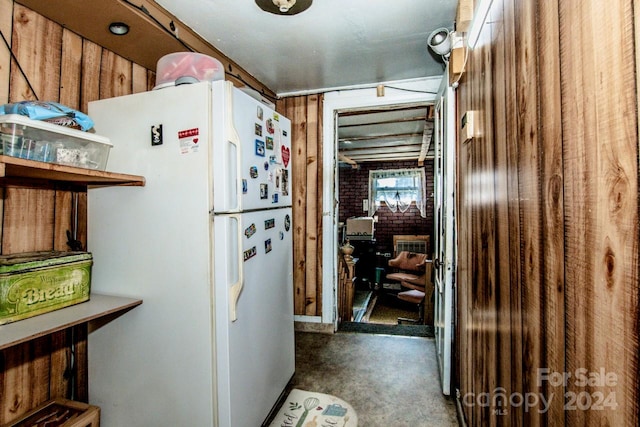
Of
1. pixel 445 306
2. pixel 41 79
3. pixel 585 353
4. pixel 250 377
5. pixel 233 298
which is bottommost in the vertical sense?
pixel 250 377

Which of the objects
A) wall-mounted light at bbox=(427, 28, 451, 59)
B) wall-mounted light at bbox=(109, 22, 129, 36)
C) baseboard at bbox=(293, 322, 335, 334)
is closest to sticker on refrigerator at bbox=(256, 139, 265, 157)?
wall-mounted light at bbox=(109, 22, 129, 36)

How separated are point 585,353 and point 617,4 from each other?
0.59m

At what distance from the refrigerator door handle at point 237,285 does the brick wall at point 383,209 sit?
591 cm

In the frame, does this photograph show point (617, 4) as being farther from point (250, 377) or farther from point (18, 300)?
point (18, 300)

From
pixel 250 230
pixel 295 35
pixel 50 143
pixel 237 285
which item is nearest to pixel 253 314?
pixel 237 285

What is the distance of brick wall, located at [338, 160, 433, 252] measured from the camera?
7.17 meters

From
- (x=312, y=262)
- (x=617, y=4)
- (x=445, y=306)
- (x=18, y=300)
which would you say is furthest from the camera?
(x=312, y=262)

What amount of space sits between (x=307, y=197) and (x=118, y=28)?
202cm

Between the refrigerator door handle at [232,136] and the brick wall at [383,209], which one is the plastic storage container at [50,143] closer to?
the refrigerator door handle at [232,136]

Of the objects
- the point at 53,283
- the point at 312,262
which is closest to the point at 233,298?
the point at 53,283

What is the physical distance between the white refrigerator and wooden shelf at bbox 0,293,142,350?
3.1 inches

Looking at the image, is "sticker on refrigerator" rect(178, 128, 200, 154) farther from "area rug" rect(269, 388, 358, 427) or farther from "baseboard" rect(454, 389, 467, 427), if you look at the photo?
"baseboard" rect(454, 389, 467, 427)

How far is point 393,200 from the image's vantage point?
24.2 ft

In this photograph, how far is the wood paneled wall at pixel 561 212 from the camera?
0.49 metres
